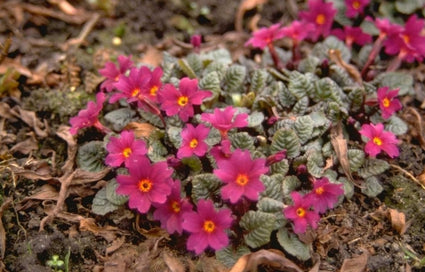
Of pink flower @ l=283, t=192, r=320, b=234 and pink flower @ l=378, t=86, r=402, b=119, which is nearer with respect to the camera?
pink flower @ l=283, t=192, r=320, b=234

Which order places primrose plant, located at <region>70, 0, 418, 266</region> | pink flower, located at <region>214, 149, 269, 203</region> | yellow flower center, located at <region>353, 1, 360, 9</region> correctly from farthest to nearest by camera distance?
yellow flower center, located at <region>353, 1, 360, 9</region> → primrose plant, located at <region>70, 0, 418, 266</region> → pink flower, located at <region>214, 149, 269, 203</region>

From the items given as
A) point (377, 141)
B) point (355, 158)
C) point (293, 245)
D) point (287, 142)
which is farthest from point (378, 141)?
point (293, 245)

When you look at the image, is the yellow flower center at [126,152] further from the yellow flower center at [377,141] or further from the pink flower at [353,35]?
the pink flower at [353,35]

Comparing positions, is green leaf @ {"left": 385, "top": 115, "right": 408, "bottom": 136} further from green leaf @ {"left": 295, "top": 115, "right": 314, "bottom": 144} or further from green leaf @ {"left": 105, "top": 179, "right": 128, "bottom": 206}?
→ green leaf @ {"left": 105, "top": 179, "right": 128, "bottom": 206}

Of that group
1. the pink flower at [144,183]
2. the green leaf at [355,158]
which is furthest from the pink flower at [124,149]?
the green leaf at [355,158]

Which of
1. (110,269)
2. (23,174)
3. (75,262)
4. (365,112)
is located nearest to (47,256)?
(75,262)

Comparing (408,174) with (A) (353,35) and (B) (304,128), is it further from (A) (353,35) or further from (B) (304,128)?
(A) (353,35)

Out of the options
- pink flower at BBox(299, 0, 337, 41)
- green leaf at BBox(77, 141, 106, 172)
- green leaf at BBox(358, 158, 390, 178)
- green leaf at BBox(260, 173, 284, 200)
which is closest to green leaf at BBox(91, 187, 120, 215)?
green leaf at BBox(77, 141, 106, 172)
